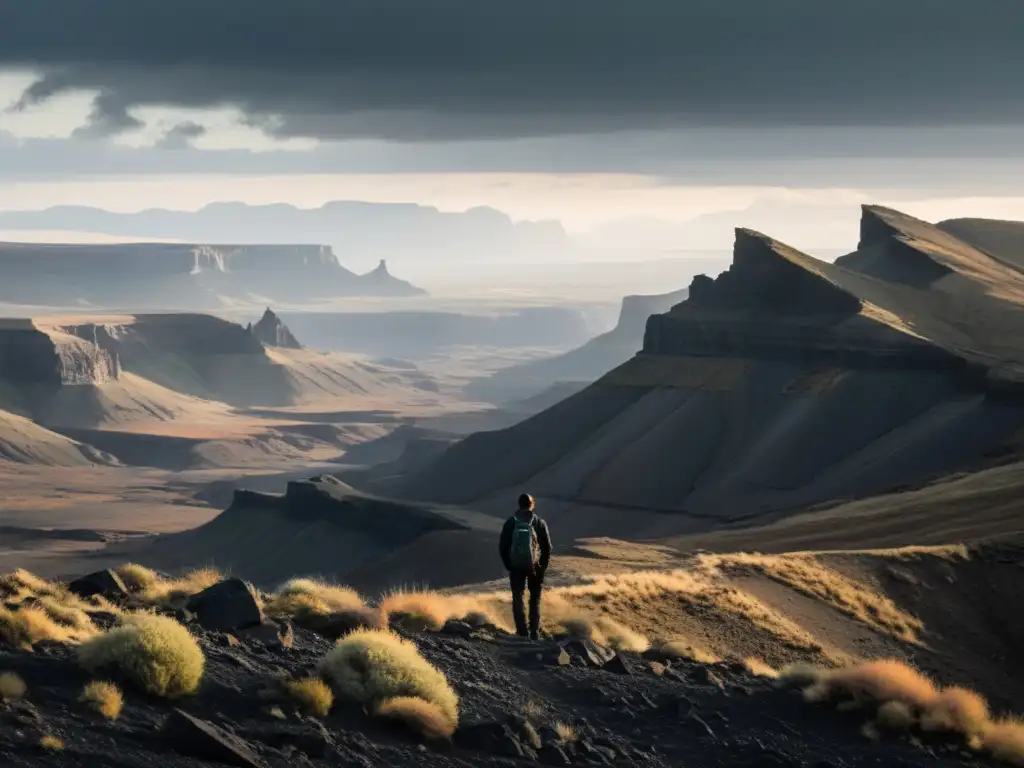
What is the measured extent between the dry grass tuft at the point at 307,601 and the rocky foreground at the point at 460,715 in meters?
0.82

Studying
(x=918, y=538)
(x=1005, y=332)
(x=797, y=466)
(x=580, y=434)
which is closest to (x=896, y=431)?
(x=797, y=466)

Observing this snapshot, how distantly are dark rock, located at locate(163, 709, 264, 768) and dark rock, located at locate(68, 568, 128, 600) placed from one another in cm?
884

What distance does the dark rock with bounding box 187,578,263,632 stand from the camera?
76.8 feet

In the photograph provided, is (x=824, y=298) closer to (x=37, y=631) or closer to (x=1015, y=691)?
(x=1015, y=691)

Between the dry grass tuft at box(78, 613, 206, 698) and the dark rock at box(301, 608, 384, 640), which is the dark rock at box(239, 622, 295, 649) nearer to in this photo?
the dark rock at box(301, 608, 384, 640)

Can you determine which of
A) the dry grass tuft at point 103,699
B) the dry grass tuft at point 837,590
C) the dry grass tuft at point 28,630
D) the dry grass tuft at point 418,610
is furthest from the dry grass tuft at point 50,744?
the dry grass tuft at point 837,590

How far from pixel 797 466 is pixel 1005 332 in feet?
82.4

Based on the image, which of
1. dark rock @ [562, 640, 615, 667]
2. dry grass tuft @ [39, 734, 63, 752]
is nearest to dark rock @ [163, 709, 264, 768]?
dry grass tuft @ [39, 734, 63, 752]

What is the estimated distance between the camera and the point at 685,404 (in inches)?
5561

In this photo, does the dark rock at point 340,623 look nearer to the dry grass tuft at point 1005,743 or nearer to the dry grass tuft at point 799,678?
the dry grass tuft at point 799,678

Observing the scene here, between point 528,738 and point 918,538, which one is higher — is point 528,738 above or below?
above

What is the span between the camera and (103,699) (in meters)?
18.5

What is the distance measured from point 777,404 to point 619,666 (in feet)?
372

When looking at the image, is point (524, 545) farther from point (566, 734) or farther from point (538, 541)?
point (566, 734)
